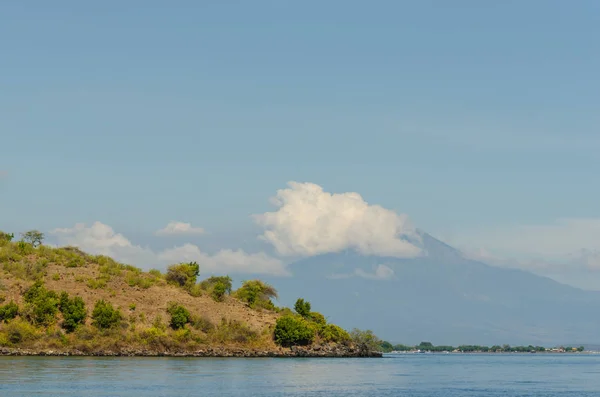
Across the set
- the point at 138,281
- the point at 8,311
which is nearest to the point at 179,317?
the point at 138,281

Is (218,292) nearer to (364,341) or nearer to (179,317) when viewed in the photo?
(179,317)

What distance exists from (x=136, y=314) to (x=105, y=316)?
23.8ft

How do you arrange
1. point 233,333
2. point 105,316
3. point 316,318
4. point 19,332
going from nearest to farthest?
point 19,332
point 105,316
point 233,333
point 316,318

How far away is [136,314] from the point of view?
12938 cm

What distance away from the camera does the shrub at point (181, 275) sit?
482ft

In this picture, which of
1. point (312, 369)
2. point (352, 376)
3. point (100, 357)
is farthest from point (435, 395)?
point (100, 357)

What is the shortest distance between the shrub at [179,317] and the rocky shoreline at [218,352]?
533 cm

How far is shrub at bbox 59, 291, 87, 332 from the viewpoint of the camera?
12062 centimetres

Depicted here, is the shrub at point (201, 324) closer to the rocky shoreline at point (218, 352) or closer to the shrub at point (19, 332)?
the rocky shoreline at point (218, 352)

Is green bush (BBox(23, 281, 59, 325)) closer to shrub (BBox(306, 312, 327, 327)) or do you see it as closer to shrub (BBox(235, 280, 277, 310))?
shrub (BBox(235, 280, 277, 310))

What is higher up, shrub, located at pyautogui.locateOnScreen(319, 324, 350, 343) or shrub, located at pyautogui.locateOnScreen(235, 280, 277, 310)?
shrub, located at pyautogui.locateOnScreen(235, 280, 277, 310)

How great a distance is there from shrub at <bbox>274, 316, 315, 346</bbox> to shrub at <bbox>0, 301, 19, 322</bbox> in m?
40.8

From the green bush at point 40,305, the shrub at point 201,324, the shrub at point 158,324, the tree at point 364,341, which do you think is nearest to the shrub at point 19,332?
the green bush at point 40,305

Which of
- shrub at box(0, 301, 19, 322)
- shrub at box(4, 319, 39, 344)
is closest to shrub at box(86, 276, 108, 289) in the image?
shrub at box(0, 301, 19, 322)
